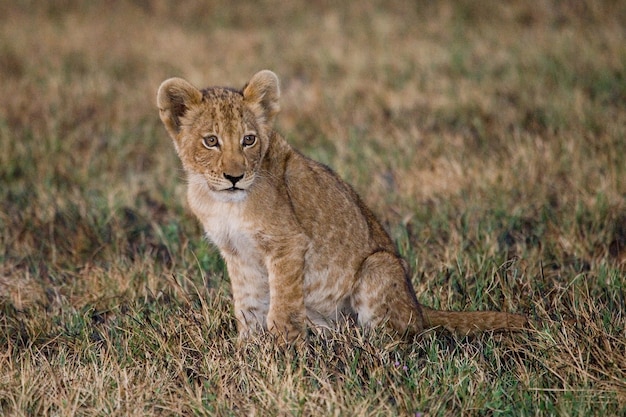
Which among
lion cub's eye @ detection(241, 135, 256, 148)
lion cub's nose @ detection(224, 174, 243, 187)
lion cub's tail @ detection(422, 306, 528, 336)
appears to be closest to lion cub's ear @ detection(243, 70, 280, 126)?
lion cub's eye @ detection(241, 135, 256, 148)

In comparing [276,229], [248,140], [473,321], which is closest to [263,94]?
[248,140]

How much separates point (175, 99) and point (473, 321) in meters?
1.98

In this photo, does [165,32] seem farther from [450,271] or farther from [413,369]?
[413,369]

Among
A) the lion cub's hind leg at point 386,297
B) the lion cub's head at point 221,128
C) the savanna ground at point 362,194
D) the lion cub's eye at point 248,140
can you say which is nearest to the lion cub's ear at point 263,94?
the lion cub's head at point 221,128

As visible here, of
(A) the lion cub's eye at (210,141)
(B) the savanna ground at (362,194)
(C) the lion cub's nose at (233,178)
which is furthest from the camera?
(A) the lion cub's eye at (210,141)

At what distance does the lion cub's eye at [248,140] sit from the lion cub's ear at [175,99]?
33 cm

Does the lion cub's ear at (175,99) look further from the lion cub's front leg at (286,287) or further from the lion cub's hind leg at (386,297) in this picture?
the lion cub's hind leg at (386,297)

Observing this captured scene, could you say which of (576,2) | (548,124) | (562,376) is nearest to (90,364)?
(562,376)

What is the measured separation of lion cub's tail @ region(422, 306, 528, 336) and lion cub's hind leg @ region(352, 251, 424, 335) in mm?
87

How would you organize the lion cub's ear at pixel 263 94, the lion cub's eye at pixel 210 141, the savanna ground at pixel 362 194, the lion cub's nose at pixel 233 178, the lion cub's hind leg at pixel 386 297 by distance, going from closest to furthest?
the savanna ground at pixel 362 194, the lion cub's nose at pixel 233 178, the lion cub's eye at pixel 210 141, the lion cub's hind leg at pixel 386 297, the lion cub's ear at pixel 263 94

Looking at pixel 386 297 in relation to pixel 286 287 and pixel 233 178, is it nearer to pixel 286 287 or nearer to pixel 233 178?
pixel 286 287

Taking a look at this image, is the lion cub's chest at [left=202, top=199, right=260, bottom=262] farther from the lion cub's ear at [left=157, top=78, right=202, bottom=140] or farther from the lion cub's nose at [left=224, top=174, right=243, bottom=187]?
the lion cub's ear at [left=157, top=78, right=202, bottom=140]

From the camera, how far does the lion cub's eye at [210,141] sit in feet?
14.9

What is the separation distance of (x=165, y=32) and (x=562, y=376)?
10.7 metres
